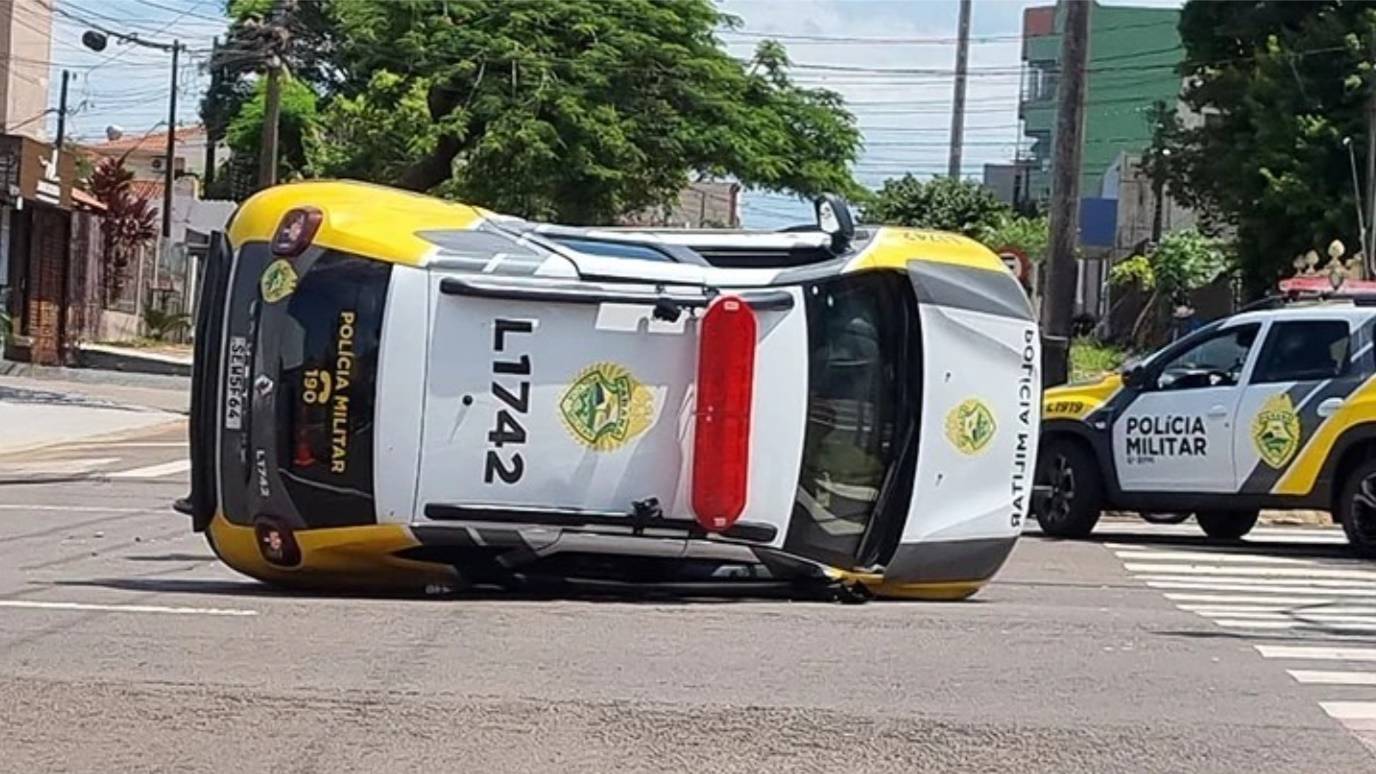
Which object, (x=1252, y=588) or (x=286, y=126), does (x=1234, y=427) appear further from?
(x=286, y=126)

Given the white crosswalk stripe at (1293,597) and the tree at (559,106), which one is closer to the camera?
the white crosswalk stripe at (1293,597)

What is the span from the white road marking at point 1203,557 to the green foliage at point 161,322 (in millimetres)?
39338

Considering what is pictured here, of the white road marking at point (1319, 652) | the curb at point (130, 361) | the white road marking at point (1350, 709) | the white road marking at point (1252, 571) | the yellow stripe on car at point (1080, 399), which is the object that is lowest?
the curb at point (130, 361)

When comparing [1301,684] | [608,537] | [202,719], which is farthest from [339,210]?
[1301,684]

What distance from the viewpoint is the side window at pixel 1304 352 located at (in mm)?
15305

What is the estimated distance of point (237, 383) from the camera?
→ 10383 mm

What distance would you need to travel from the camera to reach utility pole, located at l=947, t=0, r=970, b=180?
61.0 metres

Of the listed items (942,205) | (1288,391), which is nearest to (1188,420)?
(1288,391)

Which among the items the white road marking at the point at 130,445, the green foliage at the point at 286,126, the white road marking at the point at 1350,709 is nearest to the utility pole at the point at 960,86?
the green foliage at the point at 286,126

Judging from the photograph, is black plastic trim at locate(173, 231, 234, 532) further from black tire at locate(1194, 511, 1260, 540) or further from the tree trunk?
the tree trunk

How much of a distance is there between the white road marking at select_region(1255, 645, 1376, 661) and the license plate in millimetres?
5175

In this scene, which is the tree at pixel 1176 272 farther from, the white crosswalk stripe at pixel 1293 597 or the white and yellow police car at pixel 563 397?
the white and yellow police car at pixel 563 397

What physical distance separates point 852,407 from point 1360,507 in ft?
19.2

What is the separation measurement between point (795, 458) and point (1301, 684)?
284cm
